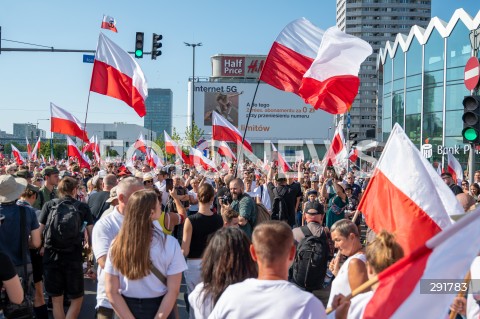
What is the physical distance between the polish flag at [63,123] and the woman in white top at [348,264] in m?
11.0

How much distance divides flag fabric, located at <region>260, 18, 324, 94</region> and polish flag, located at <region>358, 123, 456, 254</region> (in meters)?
5.54

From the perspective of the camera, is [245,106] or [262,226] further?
[245,106]

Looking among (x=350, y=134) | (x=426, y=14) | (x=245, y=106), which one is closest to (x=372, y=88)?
(x=426, y=14)

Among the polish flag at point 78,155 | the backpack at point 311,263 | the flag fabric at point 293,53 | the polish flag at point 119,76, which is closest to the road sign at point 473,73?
the flag fabric at point 293,53

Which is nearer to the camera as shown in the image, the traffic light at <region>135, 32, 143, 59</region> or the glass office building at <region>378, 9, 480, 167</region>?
the traffic light at <region>135, 32, 143, 59</region>

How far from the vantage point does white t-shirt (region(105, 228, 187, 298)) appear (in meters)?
3.72

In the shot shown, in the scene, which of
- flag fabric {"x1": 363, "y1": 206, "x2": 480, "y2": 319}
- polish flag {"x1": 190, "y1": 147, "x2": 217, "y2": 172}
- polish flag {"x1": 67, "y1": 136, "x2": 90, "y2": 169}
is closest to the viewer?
flag fabric {"x1": 363, "y1": 206, "x2": 480, "y2": 319}

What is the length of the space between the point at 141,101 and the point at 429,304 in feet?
28.5

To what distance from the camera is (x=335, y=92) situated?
31.0ft

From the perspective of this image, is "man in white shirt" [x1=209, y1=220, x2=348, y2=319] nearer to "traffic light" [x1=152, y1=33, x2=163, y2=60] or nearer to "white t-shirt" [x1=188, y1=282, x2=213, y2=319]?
"white t-shirt" [x1=188, y1=282, x2=213, y2=319]

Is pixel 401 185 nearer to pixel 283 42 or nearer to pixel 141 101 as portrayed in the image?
pixel 283 42

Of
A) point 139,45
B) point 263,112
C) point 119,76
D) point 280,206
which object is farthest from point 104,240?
point 263,112

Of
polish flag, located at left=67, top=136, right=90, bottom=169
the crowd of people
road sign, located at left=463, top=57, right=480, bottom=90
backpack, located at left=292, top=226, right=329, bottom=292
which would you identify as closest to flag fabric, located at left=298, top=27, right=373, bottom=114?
road sign, located at left=463, top=57, right=480, bottom=90

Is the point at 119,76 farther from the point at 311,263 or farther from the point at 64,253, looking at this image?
the point at 311,263
